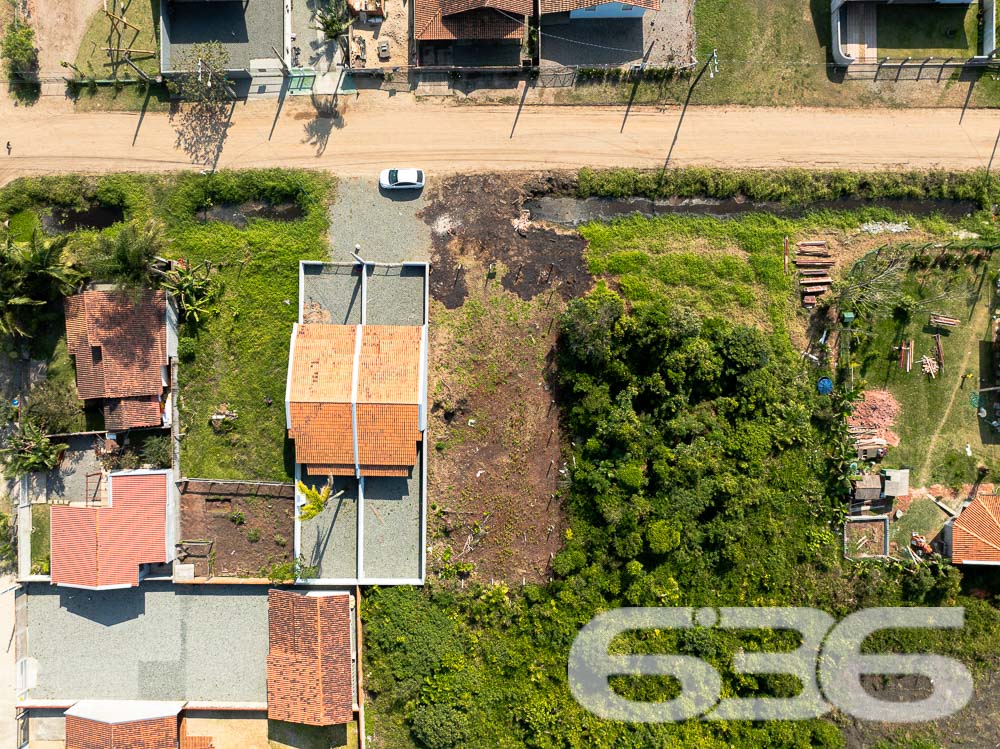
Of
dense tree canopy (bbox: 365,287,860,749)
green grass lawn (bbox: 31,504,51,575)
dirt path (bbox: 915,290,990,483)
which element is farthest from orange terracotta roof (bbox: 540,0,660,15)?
green grass lawn (bbox: 31,504,51,575)

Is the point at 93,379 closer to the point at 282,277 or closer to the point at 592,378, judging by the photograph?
the point at 282,277

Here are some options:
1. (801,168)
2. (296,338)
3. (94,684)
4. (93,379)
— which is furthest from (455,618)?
(801,168)

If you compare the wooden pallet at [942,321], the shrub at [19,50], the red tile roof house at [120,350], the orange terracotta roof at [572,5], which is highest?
the orange terracotta roof at [572,5]

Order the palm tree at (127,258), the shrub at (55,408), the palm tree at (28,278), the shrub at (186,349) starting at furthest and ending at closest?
the shrub at (186,349), the shrub at (55,408), the palm tree at (28,278), the palm tree at (127,258)

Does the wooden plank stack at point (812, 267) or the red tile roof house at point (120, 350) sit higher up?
the wooden plank stack at point (812, 267)

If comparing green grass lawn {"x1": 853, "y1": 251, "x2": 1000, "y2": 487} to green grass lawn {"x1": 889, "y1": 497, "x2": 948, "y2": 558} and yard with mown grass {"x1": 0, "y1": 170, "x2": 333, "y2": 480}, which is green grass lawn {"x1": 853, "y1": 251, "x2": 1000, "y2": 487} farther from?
yard with mown grass {"x1": 0, "y1": 170, "x2": 333, "y2": 480}

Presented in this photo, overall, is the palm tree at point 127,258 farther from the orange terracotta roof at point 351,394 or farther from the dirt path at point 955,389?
the dirt path at point 955,389

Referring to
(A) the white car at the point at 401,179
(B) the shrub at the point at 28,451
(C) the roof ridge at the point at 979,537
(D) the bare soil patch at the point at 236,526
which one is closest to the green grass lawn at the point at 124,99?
(A) the white car at the point at 401,179
